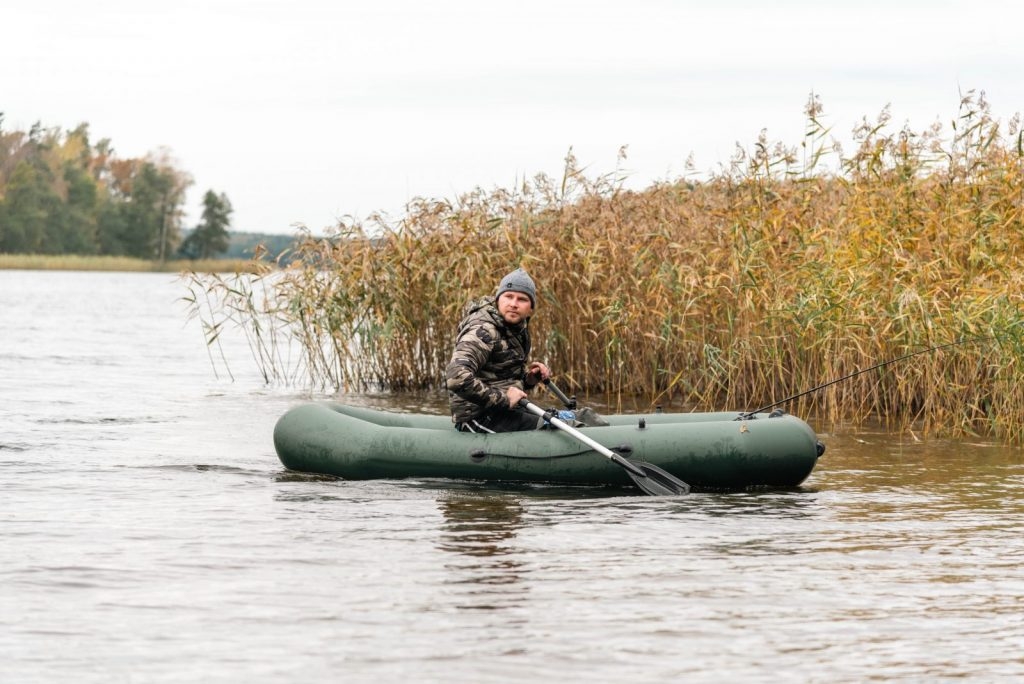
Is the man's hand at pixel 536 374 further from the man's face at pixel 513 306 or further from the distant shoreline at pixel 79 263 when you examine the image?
the distant shoreline at pixel 79 263

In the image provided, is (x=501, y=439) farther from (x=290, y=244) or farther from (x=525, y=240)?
(x=290, y=244)

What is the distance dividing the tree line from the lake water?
7136cm

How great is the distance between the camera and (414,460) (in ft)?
30.3

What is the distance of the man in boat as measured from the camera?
29.6 ft

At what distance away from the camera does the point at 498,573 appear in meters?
6.71

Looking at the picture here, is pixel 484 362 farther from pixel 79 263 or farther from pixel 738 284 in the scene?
pixel 79 263

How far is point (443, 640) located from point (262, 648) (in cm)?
71

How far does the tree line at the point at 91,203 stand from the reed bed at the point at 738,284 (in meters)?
67.2

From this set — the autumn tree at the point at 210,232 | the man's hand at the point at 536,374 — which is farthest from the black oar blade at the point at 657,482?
the autumn tree at the point at 210,232

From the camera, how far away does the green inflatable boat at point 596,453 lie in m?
8.82

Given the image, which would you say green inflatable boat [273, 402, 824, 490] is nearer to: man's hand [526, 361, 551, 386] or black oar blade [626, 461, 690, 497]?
black oar blade [626, 461, 690, 497]

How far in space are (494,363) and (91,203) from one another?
78371mm

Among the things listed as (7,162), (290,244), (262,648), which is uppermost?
(7,162)

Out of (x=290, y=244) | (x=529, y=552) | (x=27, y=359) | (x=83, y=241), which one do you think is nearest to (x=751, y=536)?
(x=529, y=552)
